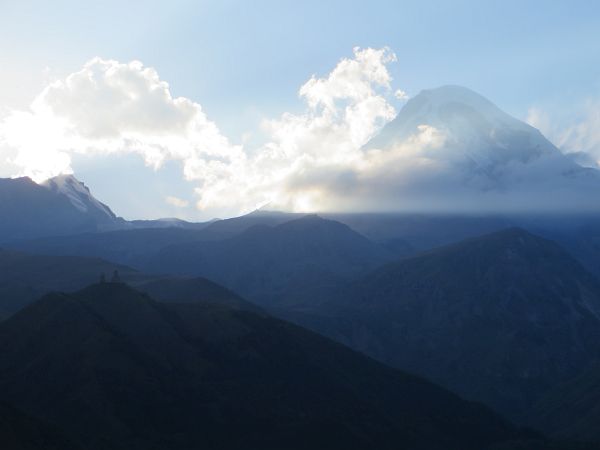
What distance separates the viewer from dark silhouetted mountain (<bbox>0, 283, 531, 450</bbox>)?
509 feet

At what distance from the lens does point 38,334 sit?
589 ft

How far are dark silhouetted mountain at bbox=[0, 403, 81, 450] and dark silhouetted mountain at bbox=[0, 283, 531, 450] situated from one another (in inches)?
496

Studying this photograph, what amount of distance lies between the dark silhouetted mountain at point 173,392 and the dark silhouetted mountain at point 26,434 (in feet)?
41.3

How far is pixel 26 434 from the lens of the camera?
120 meters

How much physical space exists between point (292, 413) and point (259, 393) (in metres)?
8.36

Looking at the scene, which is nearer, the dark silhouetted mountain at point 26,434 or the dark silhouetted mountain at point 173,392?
the dark silhouetted mountain at point 26,434

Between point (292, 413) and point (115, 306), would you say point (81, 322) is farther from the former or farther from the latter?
point (292, 413)

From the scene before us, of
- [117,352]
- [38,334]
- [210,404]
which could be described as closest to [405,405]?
[210,404]

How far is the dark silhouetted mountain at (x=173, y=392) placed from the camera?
155 meters

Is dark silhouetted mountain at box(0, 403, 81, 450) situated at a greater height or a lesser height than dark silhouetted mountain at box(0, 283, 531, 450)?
lesser

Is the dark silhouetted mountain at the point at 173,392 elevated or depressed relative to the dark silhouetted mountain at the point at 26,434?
Answer: elevated

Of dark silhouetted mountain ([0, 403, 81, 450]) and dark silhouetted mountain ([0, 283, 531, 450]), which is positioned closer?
dark silhouetted mountain ([0, 403, 81, 450])

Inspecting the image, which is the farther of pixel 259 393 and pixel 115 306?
pixel 115 306

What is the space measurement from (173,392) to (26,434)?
49541mm
